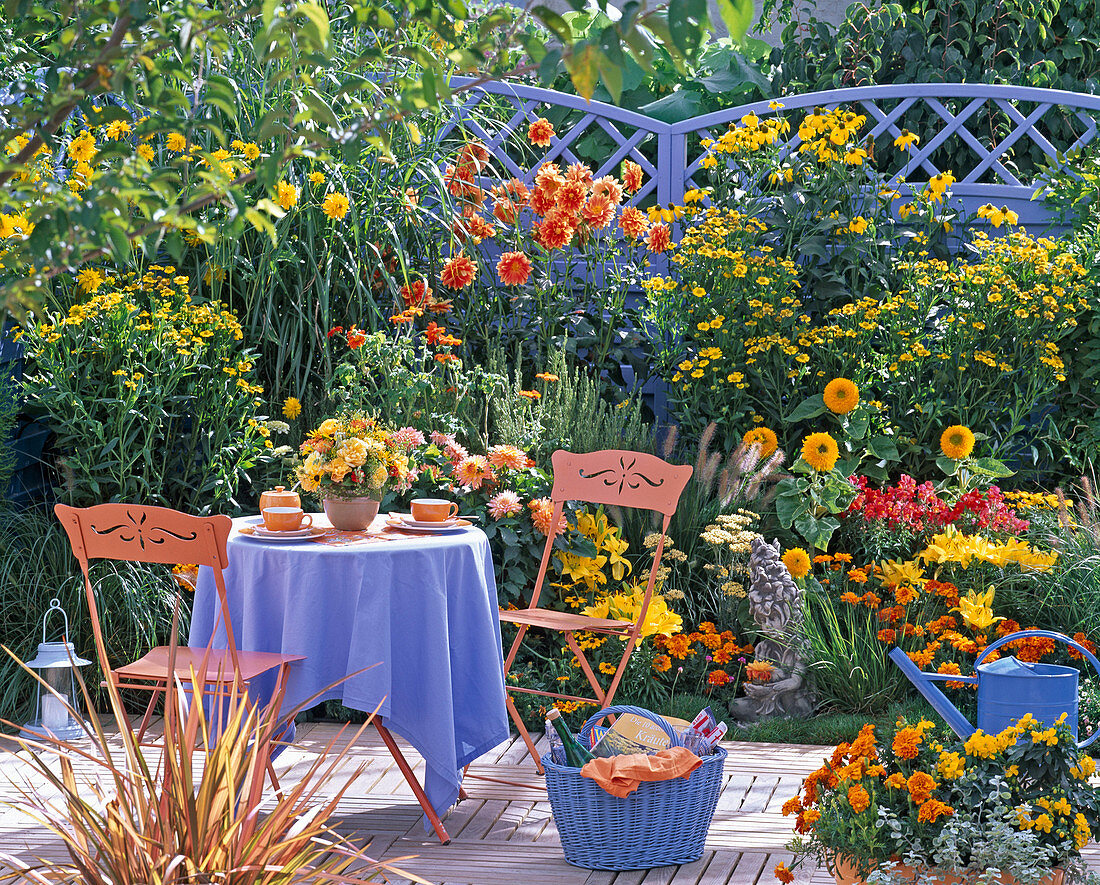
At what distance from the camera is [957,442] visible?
5.10 meters

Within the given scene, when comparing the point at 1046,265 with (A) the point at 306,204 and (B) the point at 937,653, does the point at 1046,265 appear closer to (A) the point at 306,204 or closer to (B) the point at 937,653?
(B) the point at 937,653

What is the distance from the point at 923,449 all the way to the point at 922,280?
0.75 m

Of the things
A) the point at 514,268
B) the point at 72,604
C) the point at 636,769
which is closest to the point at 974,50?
the point at 514,268

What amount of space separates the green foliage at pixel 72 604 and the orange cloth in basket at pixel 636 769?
2042mm

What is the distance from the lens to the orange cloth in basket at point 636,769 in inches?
120

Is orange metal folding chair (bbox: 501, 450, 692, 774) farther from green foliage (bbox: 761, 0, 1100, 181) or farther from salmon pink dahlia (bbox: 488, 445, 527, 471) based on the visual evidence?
green foliage (bbox: 761, 0, 1100, 181)

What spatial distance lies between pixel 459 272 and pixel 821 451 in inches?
67.6

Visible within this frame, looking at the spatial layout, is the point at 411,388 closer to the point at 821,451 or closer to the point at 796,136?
the point at 821,451

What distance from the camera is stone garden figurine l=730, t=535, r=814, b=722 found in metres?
4.37

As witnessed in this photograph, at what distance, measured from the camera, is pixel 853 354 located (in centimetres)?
533

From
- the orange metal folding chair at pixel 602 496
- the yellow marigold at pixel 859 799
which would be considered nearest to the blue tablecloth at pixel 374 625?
the orange metal folding chair at pixel 602 496

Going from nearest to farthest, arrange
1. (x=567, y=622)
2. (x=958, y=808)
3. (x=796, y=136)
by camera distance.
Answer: (x=958, y=808) → (x=567, y=622) → (x=796, y=136)

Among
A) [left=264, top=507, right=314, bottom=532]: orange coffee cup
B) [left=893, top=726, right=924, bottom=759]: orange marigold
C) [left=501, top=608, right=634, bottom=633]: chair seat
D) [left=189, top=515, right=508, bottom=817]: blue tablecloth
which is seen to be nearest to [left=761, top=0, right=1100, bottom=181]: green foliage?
[left=501, top=608, right=634, bottom=633]: chair seat

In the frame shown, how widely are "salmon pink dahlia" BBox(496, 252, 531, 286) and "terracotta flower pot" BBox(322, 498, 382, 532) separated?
199 cm
